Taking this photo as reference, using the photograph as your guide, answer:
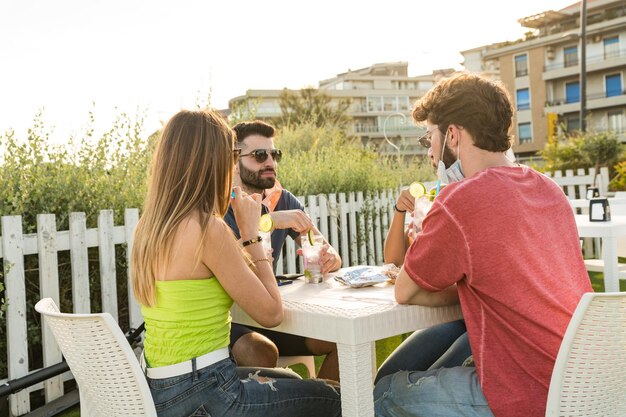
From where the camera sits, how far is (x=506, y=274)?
1788 millimetres

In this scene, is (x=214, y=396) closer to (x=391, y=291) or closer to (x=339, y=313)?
(x=339, y=313)

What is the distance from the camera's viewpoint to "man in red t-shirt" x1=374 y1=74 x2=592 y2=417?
177cm

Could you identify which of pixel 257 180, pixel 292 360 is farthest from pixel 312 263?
pixel 257 180

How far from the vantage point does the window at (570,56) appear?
4694 centimetres

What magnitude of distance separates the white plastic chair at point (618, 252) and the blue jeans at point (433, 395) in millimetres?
3940

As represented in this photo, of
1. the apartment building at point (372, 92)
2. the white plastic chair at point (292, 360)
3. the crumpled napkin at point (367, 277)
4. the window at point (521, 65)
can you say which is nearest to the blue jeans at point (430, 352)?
the crumpled napkin at point (367, 277)

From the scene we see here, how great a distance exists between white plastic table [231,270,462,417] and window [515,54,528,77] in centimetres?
5185

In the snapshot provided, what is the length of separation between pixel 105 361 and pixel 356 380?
747 mm

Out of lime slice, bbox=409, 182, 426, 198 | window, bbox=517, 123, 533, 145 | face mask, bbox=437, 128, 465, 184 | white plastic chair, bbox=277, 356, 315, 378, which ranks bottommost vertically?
white plastic chair, bbox=277, 356, 315, 378

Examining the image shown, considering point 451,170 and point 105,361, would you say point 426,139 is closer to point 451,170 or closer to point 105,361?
point 451,170

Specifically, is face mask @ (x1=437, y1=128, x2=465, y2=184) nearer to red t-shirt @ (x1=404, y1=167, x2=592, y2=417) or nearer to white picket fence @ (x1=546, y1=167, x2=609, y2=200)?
red t-shirt @ (x1=404, y1=167, x2=592, y2=417)

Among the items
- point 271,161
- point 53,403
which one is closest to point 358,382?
point 271,161

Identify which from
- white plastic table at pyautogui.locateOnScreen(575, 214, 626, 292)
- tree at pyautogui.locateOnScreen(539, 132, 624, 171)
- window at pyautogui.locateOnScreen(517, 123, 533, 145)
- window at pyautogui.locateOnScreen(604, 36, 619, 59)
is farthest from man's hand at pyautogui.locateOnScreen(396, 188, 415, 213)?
window at pyautogui.locateOnScreen(517, 123, 533, 145)

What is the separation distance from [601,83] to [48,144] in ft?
160
